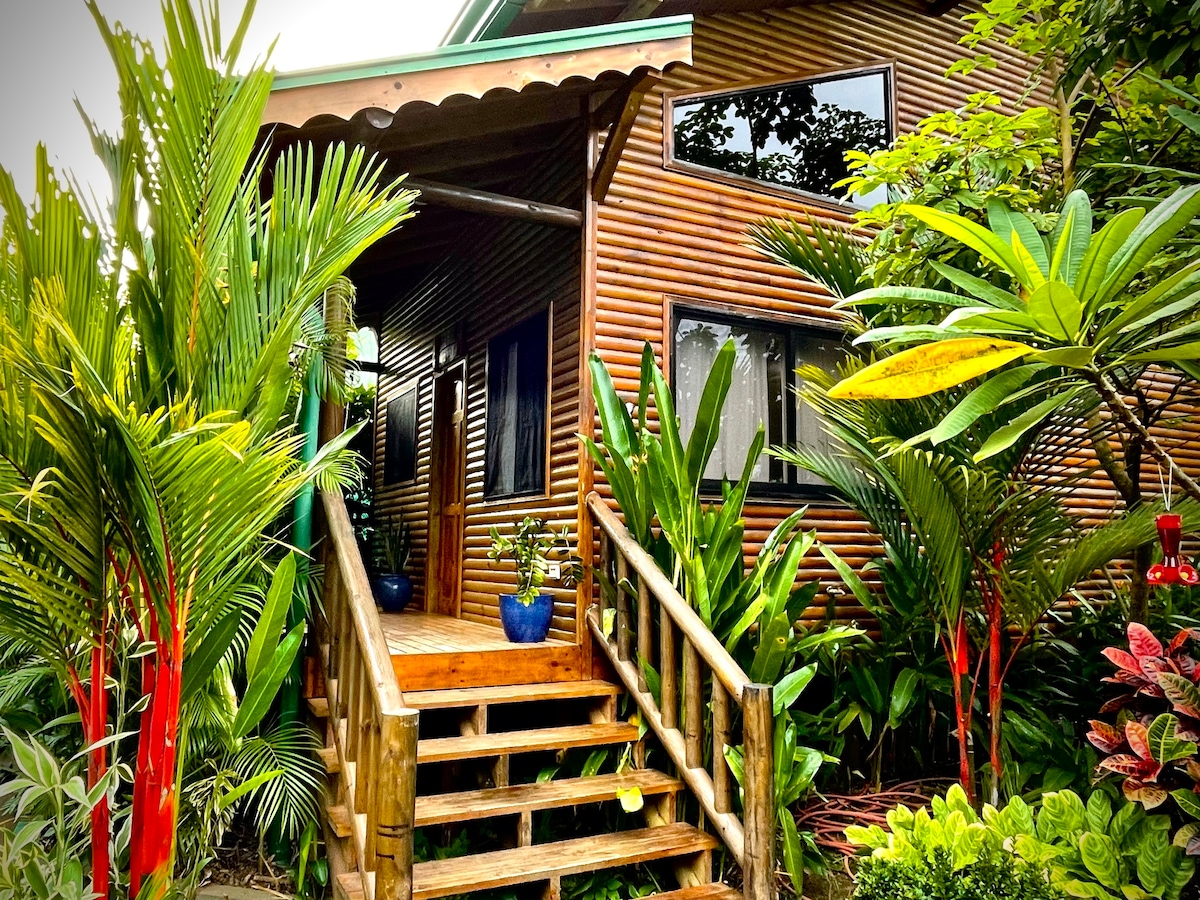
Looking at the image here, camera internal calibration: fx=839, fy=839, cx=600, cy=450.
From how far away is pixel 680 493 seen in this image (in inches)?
149

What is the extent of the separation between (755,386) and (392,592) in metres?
3.43

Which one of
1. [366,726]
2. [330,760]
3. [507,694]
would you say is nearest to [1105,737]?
[507,694]

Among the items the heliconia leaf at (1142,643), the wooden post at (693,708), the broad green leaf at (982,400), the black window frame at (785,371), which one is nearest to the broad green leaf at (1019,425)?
the broad green leaf at (982,400)

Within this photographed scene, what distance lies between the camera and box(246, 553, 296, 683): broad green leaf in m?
2.70

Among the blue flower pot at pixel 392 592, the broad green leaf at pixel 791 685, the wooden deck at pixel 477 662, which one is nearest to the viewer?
the broad green leaf at pixel 791 685

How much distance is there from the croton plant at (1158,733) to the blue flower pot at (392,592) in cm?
505

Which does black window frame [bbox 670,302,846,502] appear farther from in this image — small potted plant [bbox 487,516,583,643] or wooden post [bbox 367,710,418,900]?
wooden post [bbox 367,710,418,900]

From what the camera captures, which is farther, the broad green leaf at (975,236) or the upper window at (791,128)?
the upper window at (791,128)

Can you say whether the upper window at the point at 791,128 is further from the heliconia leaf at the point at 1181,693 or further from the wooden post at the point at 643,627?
the heliconia leaf at the point at 1181,693

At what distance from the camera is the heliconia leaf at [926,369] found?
150 centimetres

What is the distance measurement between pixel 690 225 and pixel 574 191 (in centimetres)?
78

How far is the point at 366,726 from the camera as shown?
2.84 m

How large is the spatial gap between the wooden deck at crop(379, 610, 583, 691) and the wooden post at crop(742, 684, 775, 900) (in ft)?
4.43

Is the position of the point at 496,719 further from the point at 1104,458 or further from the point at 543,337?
the point at 1104,458
